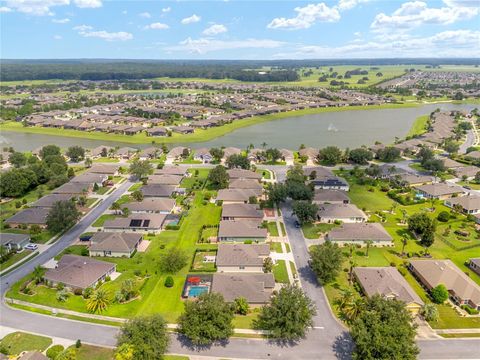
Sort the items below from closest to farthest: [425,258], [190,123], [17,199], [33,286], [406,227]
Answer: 1. [33,286]
2. [425,258]
3. [406,227]
4. [17,199]
5. [190,123]

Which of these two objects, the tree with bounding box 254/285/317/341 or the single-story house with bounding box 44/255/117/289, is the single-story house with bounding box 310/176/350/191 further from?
the single-story house with bounding box 44/255/117/289

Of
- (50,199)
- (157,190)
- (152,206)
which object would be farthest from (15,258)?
(157,190)

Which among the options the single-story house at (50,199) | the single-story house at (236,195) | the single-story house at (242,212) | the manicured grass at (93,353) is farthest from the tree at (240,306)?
the single-story house at (50,199)

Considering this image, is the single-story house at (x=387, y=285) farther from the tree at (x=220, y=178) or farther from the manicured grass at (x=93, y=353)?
the tree at (x=220, y=178)

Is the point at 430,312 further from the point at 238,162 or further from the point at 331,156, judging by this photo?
the point at 331,156

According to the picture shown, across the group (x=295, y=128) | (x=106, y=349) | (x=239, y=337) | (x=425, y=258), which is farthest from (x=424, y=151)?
(x=106, y=349)

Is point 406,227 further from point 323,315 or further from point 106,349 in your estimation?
point 106,349

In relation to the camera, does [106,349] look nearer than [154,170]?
Yes
